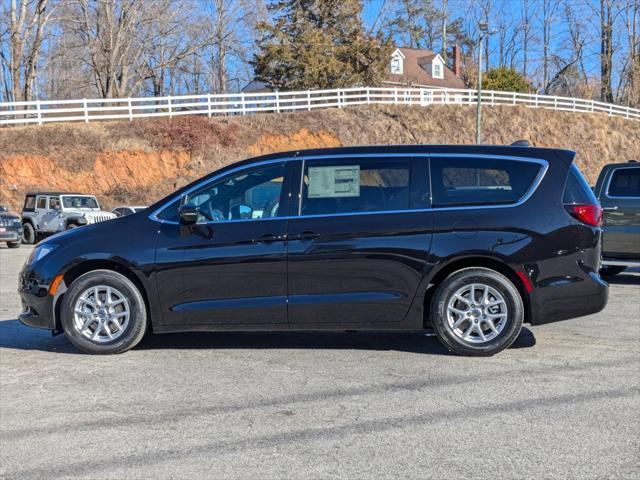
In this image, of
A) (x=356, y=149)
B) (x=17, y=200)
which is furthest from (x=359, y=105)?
(x=356, y=149)

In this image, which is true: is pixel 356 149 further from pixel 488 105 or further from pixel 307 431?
pixel 488 105

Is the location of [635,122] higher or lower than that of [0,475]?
higher

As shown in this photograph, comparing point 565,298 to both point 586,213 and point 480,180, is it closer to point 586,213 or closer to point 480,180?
point 586,213

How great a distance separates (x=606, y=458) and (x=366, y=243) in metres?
2.78

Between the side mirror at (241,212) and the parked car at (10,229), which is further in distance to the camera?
the parked car at (10,229)

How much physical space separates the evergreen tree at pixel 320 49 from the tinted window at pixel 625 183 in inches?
1334

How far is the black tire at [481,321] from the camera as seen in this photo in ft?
20.1

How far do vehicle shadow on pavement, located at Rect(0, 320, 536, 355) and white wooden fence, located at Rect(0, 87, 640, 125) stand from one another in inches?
1150

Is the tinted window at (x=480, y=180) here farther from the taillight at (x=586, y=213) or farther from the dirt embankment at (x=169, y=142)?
the dirt embankment at (x=169, y=142)

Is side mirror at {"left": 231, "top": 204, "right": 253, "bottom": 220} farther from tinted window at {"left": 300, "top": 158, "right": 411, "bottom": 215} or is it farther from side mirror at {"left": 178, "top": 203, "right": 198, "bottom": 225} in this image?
tinted window at {"left": 300, "top": 158, "right": 411, "bottom": 215}

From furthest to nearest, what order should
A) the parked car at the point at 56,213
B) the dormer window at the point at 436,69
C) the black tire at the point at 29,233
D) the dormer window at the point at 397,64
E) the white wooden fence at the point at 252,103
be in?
the dormer window at the point at 436,69 → the dormer window at the point at 397,64 → the white wooden fence at the point at 252,103 → the black tire at the point at 29,233 → the parked car at the point at 56,213

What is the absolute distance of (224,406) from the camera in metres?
4.86

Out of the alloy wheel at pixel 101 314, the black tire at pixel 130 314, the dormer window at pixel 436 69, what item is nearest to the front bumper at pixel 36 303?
the black tire at pixel 130 314

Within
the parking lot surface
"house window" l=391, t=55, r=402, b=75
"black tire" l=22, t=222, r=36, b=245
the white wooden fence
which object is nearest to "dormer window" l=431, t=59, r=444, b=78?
"house window" l=391, t=55, r=402, b=75
